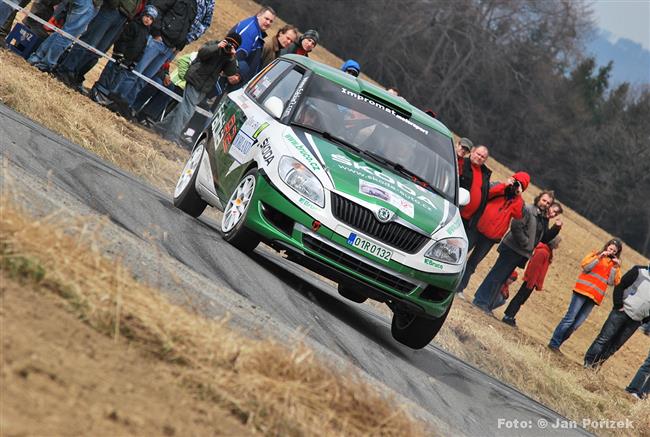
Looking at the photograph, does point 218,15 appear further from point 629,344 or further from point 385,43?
point 385,43

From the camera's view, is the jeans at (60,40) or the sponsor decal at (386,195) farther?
the jeans at (60,40)

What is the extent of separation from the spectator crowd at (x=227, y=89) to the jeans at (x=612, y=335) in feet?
0.05

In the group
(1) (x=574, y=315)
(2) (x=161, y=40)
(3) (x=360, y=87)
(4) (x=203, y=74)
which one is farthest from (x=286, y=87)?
(1) (x=574, y=315)

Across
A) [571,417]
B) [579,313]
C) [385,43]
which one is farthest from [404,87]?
[571,417]

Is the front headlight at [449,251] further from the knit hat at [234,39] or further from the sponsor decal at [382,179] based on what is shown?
the knit hat at [234,39]

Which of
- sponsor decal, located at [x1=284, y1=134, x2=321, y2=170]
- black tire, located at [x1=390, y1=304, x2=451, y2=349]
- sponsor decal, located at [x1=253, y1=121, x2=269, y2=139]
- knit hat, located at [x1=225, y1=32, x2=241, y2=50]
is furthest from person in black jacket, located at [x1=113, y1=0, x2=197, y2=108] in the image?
black tire, located at [x1=390, y1=304, x2=451, y2=349]

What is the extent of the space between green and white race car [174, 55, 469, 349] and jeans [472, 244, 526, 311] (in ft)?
22.0

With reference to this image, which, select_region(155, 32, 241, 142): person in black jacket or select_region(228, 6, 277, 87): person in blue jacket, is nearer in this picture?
select_region(155, 32, 241, 142): person in black jacket

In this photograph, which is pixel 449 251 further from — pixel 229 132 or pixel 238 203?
pixel 229 132

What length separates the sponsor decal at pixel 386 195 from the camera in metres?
10.2

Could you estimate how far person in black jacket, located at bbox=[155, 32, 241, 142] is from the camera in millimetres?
16828

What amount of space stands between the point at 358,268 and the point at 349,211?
481 mm

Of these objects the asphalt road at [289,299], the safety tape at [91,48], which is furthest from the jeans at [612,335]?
the safety tape at [91,48]

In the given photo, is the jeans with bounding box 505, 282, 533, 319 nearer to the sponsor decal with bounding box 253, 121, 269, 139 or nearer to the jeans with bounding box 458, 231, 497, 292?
the jeans with bounding box 458, 231, 497, 292
